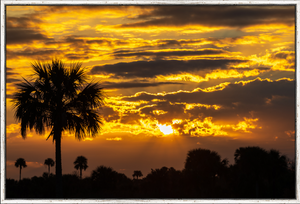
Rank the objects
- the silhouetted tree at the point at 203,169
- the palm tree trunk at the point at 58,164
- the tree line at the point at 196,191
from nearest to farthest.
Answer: the palm tree trunk at the point at 58,164
the tree line at the point at 196,191
the silhouetted tree at the point at 203,169

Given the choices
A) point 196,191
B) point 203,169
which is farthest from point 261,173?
point 203,169

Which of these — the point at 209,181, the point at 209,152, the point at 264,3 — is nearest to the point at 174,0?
the point at 264,3

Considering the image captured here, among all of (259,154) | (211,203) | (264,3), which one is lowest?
(211,203)

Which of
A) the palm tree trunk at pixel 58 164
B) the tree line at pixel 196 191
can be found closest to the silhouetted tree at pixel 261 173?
the tree line at pixel 196 191

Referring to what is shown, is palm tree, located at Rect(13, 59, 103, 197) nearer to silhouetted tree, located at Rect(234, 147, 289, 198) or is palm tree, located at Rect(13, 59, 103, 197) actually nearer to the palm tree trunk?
the palm tree trunk

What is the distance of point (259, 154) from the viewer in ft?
89.6

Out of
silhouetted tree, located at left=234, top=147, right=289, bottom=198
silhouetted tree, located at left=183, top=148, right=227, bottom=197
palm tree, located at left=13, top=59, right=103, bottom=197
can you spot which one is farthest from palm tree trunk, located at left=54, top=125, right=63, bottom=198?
silhouetted tree, located at left=183, top=148, right=227, bottom=197

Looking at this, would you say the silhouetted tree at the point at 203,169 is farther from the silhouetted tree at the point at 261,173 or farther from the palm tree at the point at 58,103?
the palm tree at the point at 58,103

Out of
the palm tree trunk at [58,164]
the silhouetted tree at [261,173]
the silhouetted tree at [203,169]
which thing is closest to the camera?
the palm tree trunk at [58,164]

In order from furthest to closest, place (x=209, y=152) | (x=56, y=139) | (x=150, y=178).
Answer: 1. (x=209, y=152)
2. (x=150, y=178)
3. (x=56, y=139)

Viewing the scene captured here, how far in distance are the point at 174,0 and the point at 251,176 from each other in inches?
638

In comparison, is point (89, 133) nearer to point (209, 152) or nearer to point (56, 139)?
point (56, 139)

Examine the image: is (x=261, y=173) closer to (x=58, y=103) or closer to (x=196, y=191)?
(x=196, y=191)

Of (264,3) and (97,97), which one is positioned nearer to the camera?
(264,3)
